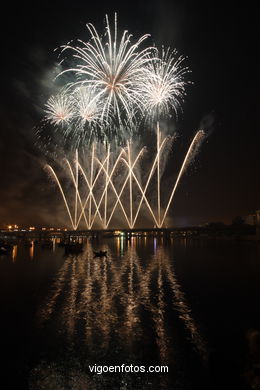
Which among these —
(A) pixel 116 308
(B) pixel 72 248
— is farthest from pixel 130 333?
(B) pixel 72 248

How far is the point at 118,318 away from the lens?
2327 cm

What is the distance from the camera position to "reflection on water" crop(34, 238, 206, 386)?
17.2 meters

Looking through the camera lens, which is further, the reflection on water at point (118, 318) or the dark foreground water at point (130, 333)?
the reflection on water at point (118, 318)

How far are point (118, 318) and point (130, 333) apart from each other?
3.53 metres

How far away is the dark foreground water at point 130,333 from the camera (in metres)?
14.0

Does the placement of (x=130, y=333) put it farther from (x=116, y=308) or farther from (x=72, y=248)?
(x=72, y=248)

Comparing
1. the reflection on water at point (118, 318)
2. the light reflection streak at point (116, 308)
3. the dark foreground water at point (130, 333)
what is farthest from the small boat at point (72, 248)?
the dark foreground water at point (130, 333)

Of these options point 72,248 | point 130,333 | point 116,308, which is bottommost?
point 130,333

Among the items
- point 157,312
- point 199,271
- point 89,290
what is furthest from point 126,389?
point 199,271

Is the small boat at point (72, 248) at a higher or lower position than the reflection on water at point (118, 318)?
higher

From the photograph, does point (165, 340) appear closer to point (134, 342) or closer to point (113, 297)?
point (134, 342)

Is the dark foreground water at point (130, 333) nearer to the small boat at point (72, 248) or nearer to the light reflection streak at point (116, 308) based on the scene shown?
the light reflection streak at point (116, 308)

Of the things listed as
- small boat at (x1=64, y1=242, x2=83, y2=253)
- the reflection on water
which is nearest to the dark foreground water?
the reflection on water

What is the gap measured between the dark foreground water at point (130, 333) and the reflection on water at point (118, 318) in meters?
0.06
